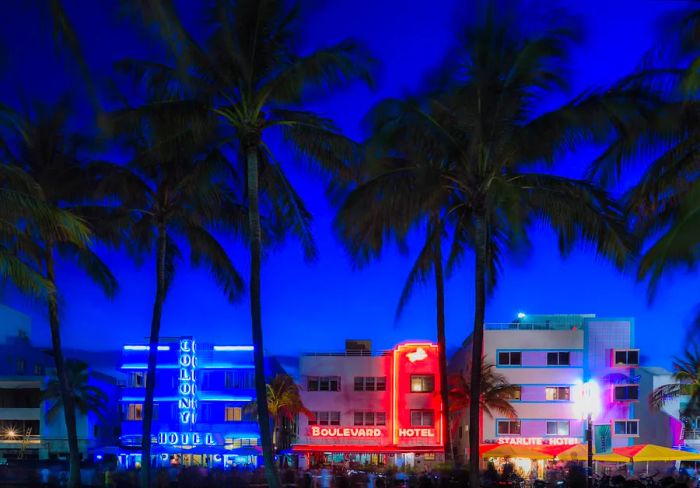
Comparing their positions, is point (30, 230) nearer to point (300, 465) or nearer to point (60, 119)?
point (60, 119)

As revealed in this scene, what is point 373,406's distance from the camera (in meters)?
51.2

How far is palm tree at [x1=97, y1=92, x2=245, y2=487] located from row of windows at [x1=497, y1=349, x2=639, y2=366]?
2196 centimetres

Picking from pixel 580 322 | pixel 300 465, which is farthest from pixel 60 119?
pixel 580 322

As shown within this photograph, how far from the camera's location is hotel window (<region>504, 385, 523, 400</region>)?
48.4 metres

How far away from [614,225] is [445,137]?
5.14 m

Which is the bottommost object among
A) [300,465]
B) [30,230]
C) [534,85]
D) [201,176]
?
[300,465]

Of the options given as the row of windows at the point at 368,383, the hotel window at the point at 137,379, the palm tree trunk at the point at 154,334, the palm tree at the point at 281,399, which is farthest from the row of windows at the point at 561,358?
the hotel window at the point at 137,379

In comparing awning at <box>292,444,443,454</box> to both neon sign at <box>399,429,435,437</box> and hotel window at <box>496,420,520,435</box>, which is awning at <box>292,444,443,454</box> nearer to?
neon sign at <box>399,429,435,437</box>

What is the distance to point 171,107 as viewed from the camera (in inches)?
945

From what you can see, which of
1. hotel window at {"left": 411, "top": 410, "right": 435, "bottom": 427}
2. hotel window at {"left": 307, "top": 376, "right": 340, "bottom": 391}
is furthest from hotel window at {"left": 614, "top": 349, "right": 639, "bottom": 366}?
hotel window at {"left": 307, "top": 376, "right": 340, "bottom": 391}

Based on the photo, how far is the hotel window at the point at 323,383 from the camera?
51.7 meters

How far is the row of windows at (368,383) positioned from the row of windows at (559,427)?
14.5 ft

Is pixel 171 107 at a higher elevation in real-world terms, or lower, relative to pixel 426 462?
higher

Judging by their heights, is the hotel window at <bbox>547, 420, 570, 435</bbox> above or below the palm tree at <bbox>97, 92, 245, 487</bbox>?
below
